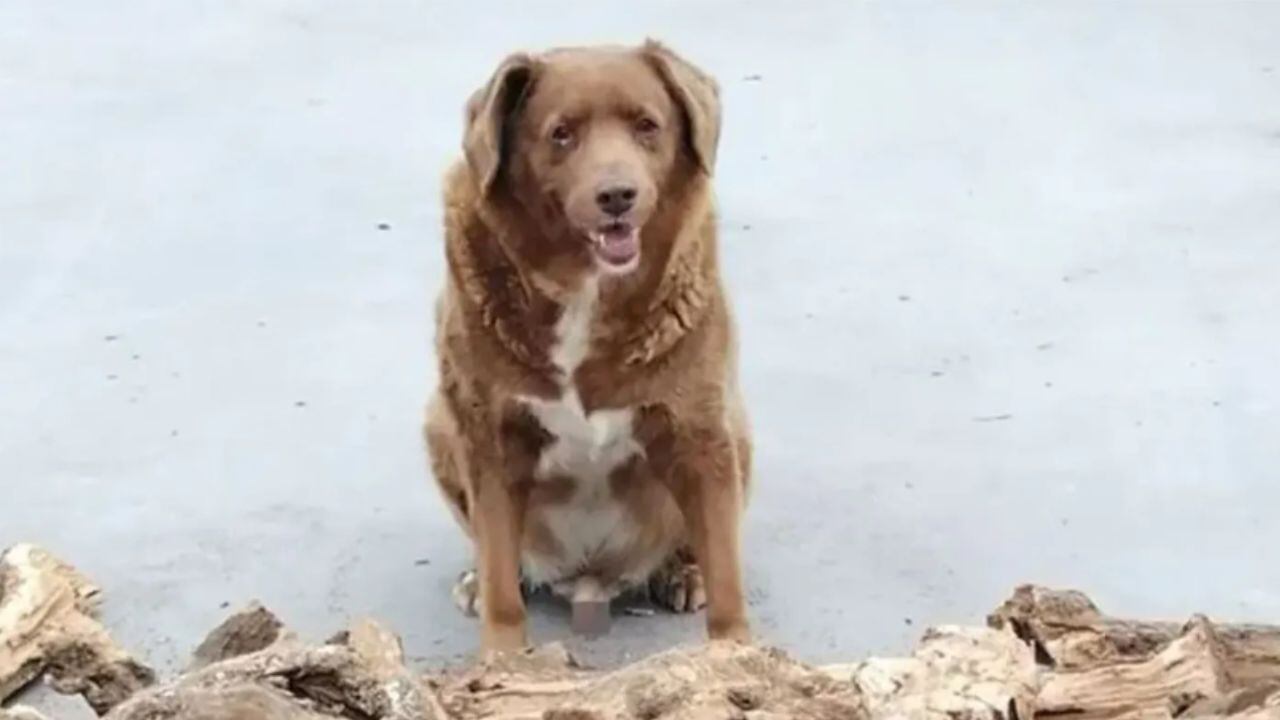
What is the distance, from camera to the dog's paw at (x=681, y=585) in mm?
3566

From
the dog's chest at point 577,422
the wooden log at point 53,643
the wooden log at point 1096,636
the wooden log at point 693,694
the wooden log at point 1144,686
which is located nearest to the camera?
the wooden log at point 693,694

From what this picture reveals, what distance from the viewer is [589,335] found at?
10.8 feet

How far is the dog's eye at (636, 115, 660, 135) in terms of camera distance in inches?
123

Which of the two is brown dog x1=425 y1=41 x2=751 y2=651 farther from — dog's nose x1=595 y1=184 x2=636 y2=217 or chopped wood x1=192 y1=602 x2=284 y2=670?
chopped wood x1=192 y1=602 x2=284 y2=670

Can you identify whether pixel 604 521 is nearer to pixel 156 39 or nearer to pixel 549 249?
pixel 549 249

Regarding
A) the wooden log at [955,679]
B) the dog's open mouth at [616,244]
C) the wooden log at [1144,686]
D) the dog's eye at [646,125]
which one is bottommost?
the wooden log at [1144,686]

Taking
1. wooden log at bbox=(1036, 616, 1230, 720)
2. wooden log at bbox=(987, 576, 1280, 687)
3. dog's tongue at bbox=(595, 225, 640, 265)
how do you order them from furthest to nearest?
dog's tongue at bbox=(595, 225, 640, 265) → wooden log at bbox=(987, 576, 1280, 687) → wooden log at bbox=(1036, 616, 1230, 720)

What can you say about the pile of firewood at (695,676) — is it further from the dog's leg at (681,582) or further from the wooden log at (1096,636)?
the dog's leg at (681,582)

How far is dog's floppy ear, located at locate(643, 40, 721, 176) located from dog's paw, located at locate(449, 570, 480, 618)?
70 centimetres

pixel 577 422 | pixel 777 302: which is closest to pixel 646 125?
pixel 577 422

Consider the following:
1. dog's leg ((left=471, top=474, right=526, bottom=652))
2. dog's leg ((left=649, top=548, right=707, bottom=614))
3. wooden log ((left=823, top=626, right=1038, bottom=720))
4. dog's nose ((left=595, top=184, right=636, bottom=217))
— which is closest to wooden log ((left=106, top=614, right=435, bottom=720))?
wooden log ((left=823, top=626, right=1038, bottom=720))

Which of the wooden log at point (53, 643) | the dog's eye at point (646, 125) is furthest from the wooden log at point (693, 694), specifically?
the dog's eye at point (646, 125)

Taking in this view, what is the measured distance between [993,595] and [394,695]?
4.40 ft

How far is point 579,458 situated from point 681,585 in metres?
0.32
